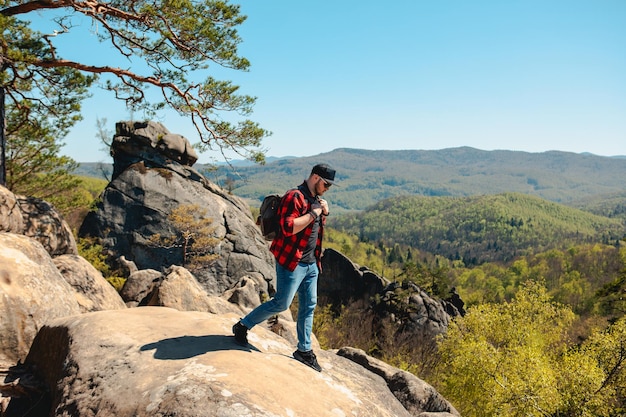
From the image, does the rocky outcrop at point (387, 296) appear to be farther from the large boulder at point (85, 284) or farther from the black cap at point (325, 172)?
the black cap at point (325, 172)

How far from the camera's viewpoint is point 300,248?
222 inches

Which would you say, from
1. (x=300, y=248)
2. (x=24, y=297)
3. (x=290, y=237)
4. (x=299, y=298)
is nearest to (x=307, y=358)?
(x=299, y=298)

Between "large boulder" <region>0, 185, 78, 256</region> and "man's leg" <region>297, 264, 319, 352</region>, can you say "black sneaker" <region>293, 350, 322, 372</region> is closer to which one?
"man's leg" <region>297, 264, 319, 352</region>

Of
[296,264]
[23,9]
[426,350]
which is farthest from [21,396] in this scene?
[426,350]

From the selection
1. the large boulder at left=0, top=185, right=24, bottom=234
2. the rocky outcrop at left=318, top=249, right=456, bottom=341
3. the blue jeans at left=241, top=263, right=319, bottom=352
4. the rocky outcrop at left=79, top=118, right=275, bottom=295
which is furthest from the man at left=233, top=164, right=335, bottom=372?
the rocky outcrop at left=318, top=249, right=456, bottom=341

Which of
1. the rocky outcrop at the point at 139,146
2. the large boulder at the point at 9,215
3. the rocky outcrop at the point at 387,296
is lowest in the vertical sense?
the rocky outcrop at the point at 387,296

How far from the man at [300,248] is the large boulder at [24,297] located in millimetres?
3817

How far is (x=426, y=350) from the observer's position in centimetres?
3591

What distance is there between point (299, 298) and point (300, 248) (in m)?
0.89

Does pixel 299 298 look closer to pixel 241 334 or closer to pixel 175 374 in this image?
pixel 241 334

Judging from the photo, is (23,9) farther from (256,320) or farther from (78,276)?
(256,320)

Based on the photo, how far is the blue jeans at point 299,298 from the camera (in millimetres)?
5688

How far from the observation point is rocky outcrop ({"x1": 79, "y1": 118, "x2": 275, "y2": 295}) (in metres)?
31.9

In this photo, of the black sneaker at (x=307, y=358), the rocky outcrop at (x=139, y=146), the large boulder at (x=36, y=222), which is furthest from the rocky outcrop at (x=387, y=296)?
the black sneaker at (x=307, y=358)
